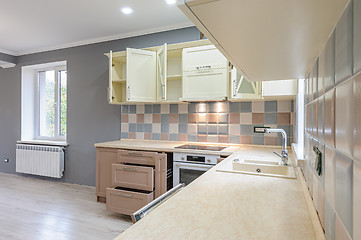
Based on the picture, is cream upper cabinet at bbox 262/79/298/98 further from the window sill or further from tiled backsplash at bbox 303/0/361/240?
the window sill

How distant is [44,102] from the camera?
15.6 ft

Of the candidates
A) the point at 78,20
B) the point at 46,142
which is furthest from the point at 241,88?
the point at 46,142

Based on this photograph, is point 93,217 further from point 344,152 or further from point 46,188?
point 344,152

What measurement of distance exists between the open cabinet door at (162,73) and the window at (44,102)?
2265 mm

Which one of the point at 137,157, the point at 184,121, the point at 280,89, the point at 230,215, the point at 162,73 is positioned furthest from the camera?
the point at 184,121

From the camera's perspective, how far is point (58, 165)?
13.4ft

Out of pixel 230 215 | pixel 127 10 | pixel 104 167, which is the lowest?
pixel 104 167

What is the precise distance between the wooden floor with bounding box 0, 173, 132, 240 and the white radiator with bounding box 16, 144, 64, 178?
270mm

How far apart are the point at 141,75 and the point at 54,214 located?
6.80 feet

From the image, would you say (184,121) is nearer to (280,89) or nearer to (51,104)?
(280,89)

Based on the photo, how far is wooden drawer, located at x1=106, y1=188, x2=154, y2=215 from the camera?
262cm

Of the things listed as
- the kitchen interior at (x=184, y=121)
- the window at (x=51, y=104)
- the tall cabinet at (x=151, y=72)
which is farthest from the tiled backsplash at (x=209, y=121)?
the window at (x=51, y=104)

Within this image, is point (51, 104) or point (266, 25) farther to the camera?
point (51, 104)

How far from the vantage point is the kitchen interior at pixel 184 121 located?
0.51m
